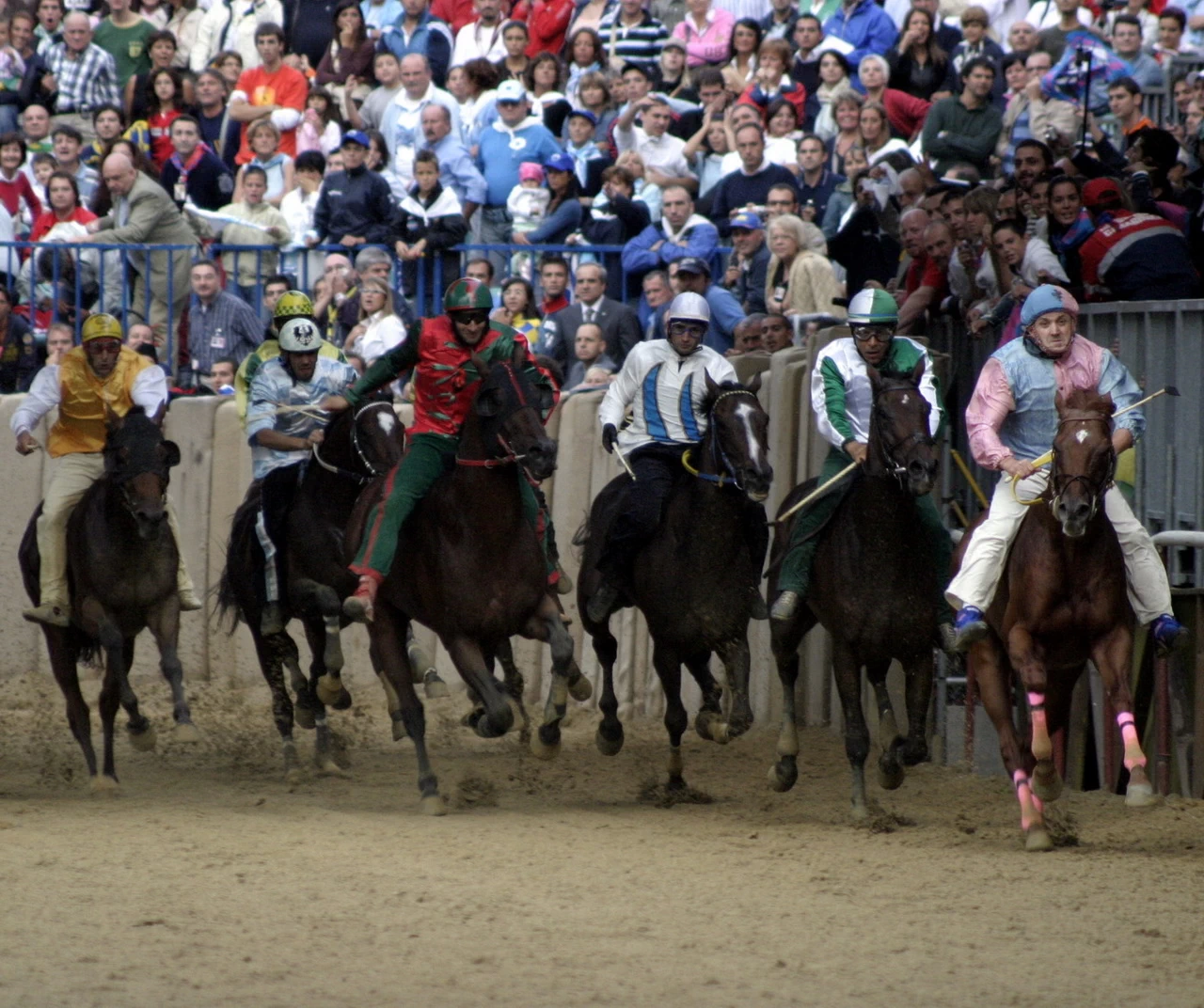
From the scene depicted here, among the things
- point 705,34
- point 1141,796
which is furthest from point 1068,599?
point 705,34

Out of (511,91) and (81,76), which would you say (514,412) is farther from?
(81,76)

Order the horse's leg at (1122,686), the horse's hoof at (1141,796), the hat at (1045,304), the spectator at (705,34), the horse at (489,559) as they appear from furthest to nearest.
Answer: the spectator at (705,34)
the horse at (489,559)
the hat at (1045,304)
the horse's leg at (1122,686)
the horse's hoof at (1141,796)

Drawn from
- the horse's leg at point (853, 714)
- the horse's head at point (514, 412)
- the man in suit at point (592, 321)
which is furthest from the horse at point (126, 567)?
the man in suit at point (592, 321)

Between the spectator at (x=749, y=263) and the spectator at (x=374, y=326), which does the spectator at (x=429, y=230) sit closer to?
the spectator at (x=374, y=326)

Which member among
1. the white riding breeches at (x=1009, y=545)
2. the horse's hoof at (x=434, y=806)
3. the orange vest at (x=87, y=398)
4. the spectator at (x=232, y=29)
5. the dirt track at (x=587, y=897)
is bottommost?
the dirt track at (x=587, y=897)

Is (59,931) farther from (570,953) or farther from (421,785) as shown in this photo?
(421,785)

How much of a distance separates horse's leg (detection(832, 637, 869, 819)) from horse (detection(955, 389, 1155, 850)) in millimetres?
925

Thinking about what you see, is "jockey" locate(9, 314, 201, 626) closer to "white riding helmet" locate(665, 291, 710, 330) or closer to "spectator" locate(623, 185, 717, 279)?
"white riding helmet" locate(665, 291, 710, 330)

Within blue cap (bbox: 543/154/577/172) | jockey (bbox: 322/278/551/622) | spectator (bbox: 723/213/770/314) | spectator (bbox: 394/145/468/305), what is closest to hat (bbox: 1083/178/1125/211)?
spectator (bbox: 723/213/770/314)

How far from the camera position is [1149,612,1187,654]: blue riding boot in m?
8.52

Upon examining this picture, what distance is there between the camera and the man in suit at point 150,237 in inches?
651

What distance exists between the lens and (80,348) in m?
11.6

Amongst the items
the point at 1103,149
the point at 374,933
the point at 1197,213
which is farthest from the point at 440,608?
the point at 1103,149

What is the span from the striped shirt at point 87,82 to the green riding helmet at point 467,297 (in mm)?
11430
